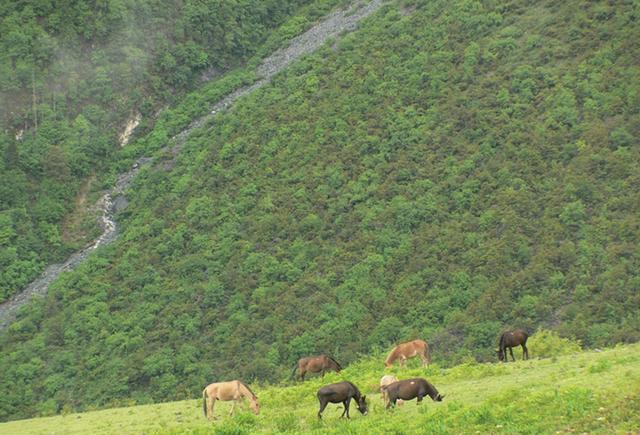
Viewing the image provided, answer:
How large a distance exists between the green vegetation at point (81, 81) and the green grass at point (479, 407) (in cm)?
4876

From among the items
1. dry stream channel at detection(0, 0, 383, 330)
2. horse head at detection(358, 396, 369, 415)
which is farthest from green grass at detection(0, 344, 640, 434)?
dry stream channel at detection(0, 0, 383, 330)

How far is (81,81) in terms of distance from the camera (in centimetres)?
9269

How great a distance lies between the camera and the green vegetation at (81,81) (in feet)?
268

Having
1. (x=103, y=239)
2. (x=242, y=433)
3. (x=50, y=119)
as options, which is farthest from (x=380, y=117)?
(x=242, y=433)

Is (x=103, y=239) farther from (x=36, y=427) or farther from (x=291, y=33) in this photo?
(x=36, y=427)

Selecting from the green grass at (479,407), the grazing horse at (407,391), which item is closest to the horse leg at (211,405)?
the green grass at (479,407)

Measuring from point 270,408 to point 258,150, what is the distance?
50.1 meters

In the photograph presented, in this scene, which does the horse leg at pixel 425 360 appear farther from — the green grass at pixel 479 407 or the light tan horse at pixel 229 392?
the light tan horse at pixel 229 392

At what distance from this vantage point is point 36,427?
37.6 metres

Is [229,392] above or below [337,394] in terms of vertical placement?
below

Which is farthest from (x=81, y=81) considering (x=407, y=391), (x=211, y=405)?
(x=407, y=391)

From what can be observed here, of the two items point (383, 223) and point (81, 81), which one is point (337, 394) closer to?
point (383, 223)

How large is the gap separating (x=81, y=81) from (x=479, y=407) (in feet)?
259

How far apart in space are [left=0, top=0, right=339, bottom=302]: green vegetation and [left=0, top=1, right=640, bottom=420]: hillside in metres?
7.31
